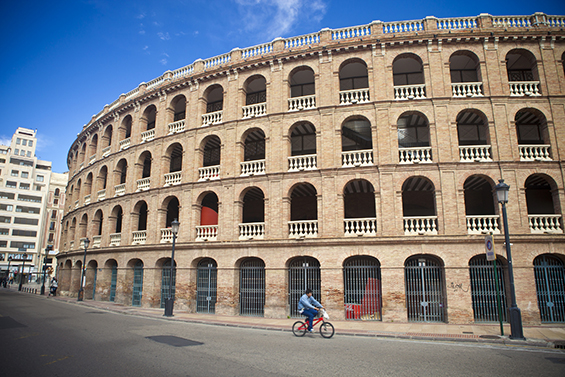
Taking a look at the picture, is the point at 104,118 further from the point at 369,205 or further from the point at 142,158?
the point at 369,205

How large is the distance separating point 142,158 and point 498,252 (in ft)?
78.4

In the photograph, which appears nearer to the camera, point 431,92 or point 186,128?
point 431,92

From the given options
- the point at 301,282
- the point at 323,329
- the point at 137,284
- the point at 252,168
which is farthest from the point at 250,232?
the point at 137,284

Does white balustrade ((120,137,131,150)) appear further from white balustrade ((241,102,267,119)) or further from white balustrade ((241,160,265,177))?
white balustrade ((241,160,265,177))

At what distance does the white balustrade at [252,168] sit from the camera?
20953mm

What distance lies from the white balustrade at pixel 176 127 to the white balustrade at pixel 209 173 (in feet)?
12.7

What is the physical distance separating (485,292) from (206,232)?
1555 cm

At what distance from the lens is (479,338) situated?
12.1m

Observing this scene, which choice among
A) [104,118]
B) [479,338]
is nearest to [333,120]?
[479,338]

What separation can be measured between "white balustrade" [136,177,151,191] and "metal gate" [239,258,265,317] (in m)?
9.97

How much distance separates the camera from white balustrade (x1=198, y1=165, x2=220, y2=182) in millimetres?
22136

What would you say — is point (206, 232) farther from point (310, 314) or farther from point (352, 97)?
point (352, 97)

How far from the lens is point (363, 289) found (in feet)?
58.4

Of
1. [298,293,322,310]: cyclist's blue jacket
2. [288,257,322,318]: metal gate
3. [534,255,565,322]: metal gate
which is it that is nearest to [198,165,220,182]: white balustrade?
[288,257,322,318]: metal gate
